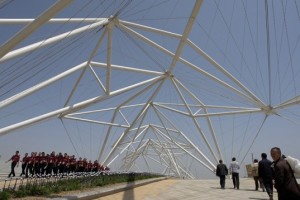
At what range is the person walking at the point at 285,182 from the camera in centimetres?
646

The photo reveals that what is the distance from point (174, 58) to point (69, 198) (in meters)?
15.5

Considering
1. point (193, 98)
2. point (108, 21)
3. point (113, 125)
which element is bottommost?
point (113, 125)

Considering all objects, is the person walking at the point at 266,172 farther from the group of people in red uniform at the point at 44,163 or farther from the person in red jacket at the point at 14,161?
the person in red jacket at the point at 14,161

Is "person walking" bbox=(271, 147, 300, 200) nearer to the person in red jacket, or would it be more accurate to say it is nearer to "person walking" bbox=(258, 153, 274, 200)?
"person walking" bbox=(258, 153, 274, 200)

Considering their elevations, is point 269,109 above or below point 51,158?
above

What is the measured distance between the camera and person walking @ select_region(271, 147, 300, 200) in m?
6.46

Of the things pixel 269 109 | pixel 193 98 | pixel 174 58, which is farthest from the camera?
pixel 193 98

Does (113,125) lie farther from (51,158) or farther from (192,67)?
(192,67)

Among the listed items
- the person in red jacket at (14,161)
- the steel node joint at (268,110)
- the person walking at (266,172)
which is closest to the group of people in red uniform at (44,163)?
the person in red jacket at (14,161)

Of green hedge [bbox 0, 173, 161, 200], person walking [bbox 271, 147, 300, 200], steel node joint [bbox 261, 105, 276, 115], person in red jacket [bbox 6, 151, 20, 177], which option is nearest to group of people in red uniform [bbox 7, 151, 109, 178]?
person in red jacket [bbox 6, 151, 20, 177]

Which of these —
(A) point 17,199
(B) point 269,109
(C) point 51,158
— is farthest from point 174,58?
(A) point 17,199

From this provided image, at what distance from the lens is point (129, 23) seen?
74.2ft

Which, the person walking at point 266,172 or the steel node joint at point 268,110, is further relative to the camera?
the steel node joint at point 268,110

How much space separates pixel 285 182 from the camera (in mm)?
6539
